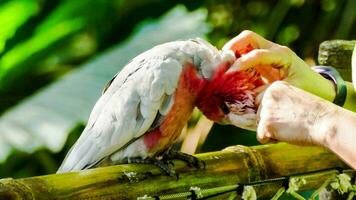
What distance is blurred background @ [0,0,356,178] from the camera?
1761 millimetres

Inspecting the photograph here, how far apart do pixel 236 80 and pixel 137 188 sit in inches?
12.3

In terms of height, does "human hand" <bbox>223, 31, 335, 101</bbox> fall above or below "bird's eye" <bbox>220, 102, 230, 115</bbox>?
above

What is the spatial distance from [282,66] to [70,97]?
2.81 ft

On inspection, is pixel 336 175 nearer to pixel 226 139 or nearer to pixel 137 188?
pixel 137 188

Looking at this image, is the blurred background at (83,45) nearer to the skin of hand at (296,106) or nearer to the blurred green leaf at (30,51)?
the blurred green leaf at (30,51)

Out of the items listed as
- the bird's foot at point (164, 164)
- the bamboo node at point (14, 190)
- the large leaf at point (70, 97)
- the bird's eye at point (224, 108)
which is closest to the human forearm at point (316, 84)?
the bird's eye at point (224, 108)

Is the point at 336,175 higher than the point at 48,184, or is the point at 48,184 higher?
the point at 48,184

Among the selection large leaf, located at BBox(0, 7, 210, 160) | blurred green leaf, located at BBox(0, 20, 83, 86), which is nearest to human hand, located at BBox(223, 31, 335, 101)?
large leaf, located at BBox(0, 7, 210, 160)

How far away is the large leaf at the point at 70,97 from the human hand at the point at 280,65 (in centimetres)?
72

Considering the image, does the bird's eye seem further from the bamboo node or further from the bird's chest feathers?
the bamboo node

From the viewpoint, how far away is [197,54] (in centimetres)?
112

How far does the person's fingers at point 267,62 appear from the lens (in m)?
1.01

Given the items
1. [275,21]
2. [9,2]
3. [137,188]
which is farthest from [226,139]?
[137,188]

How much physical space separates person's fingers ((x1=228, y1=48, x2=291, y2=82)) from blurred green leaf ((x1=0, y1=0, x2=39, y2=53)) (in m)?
1.07
